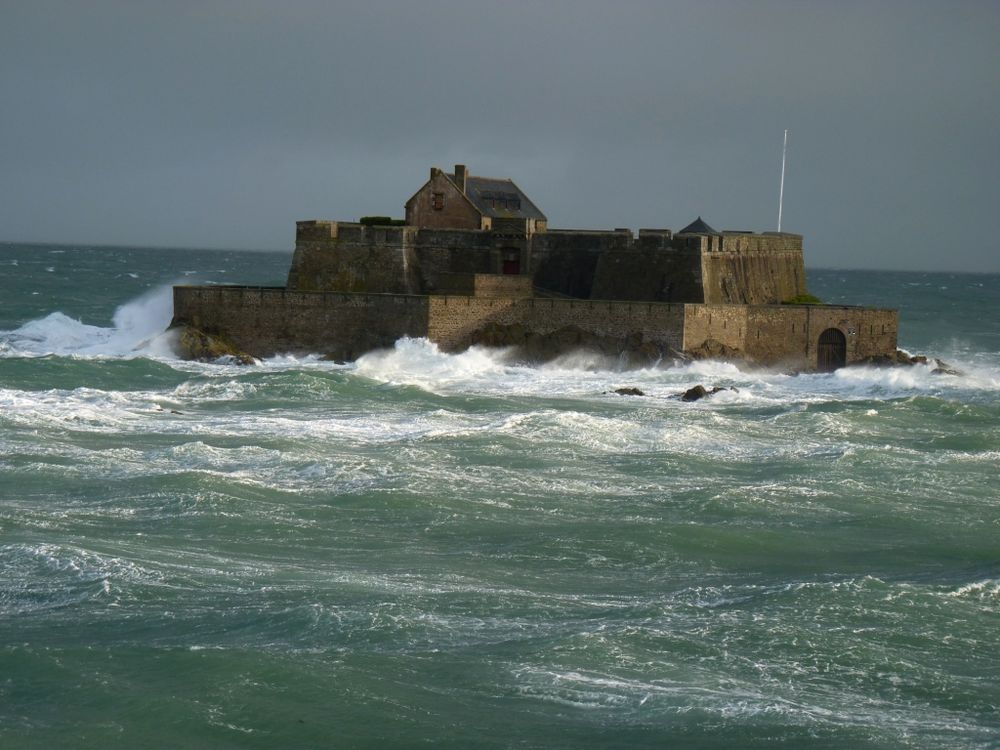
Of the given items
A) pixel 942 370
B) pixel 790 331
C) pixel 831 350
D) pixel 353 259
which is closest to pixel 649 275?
pixel 790 331

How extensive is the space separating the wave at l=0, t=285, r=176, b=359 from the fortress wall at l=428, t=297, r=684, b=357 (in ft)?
20.6

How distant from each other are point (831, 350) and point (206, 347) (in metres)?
13.8

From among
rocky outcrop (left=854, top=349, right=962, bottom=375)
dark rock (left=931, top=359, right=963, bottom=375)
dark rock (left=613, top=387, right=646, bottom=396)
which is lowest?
dark rock (left=613, top=387, right=646, bottom=396)

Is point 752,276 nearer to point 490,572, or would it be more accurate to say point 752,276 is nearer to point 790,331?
point 790,331

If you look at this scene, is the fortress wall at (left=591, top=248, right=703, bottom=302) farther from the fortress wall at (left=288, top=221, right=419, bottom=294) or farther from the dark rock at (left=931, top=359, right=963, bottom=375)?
the dark rock at (left=931, top=359, right=963, bottom=375)

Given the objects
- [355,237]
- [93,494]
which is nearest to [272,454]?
[93,494]

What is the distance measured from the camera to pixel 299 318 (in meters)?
36.1

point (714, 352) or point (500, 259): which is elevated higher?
point (500, 259)

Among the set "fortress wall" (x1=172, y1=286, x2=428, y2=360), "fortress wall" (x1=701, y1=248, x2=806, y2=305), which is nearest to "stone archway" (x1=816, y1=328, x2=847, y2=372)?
"fortress wall" (x1=701, y1=248, x2=806, y2=305)

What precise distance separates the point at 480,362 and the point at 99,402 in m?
10.3

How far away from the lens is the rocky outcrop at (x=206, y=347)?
3544 cm

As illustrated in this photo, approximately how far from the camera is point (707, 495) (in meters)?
19.0

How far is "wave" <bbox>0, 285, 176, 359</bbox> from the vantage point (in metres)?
36.7

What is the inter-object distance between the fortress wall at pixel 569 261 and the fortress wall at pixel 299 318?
4.36 meters
